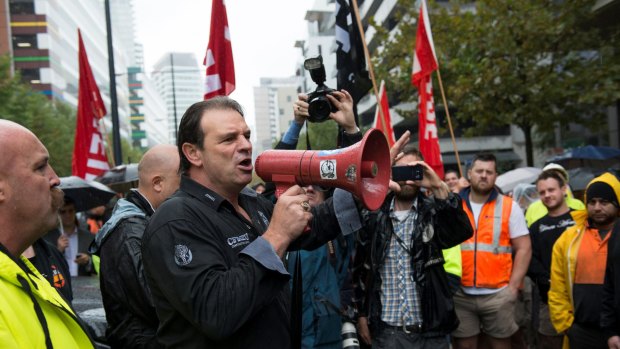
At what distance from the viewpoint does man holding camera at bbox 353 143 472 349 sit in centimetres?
401

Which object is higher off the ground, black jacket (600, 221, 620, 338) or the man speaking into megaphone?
the man speaking into megaphone

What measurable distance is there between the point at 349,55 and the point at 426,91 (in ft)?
10.1

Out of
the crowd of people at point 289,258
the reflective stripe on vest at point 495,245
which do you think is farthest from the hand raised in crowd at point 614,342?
the reflective stripe on vest at point 495,245

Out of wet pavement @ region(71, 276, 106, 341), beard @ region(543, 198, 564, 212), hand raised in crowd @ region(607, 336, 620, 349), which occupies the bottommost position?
hand raised in crowd @ region(607, 336, 620, 349)

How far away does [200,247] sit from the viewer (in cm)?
204

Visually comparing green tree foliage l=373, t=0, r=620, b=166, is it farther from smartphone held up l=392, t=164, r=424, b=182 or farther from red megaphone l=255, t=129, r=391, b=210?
red megaphone l=255, t=129, r=391, b=210

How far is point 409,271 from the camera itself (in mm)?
4117

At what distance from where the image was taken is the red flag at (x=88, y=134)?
9.77 metres

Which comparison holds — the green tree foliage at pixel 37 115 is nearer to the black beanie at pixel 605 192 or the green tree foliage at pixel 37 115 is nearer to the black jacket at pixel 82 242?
the black jacket at pixel 82 242

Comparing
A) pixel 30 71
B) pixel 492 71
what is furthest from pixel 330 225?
pixel 30 71

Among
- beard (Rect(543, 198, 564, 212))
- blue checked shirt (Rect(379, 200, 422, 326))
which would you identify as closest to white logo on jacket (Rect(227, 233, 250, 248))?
blue checked shirt (Rect(379, 200, 422, 326))

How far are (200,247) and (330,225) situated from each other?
34.6 inches

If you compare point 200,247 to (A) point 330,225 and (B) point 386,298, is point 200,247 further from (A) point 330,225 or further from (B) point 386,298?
(B) point 386,298

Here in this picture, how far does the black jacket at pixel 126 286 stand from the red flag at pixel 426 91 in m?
4.72
